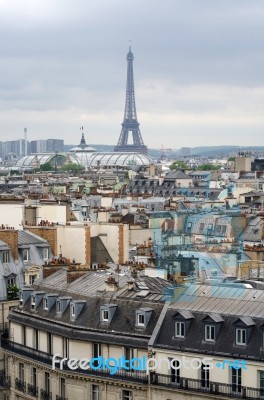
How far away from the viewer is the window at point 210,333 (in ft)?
95.1

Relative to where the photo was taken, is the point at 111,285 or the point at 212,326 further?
the point at 111,285

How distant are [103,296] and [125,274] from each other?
3.73 metres

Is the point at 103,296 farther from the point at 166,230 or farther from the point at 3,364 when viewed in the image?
the point at 166,230

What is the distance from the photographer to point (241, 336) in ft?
93.1

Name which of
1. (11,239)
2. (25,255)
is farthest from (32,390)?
(25,255)

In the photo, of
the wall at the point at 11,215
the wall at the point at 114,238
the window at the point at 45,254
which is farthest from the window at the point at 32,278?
the wall at the point at 11,215

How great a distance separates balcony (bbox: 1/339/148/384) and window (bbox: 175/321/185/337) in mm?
1371

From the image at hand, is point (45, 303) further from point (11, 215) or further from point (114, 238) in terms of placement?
point (11, 215)

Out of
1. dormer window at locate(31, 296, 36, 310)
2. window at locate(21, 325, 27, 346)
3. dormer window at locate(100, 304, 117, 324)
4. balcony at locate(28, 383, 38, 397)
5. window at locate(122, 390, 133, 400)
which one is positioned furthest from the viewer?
dormer window at locate(31, 296, 36, 310)

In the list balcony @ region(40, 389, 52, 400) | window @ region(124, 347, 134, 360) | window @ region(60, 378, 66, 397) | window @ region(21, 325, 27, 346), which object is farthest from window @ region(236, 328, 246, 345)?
window @ region(21, 325, 27, 346)

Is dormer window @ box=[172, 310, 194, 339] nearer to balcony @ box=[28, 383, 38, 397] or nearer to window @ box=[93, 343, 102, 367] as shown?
window @ box=[93, 343, 102, 367]

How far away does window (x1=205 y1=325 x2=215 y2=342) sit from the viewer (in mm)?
28981

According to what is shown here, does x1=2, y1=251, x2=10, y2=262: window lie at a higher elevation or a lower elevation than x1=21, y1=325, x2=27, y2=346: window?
higher

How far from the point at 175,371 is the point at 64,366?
404cm
